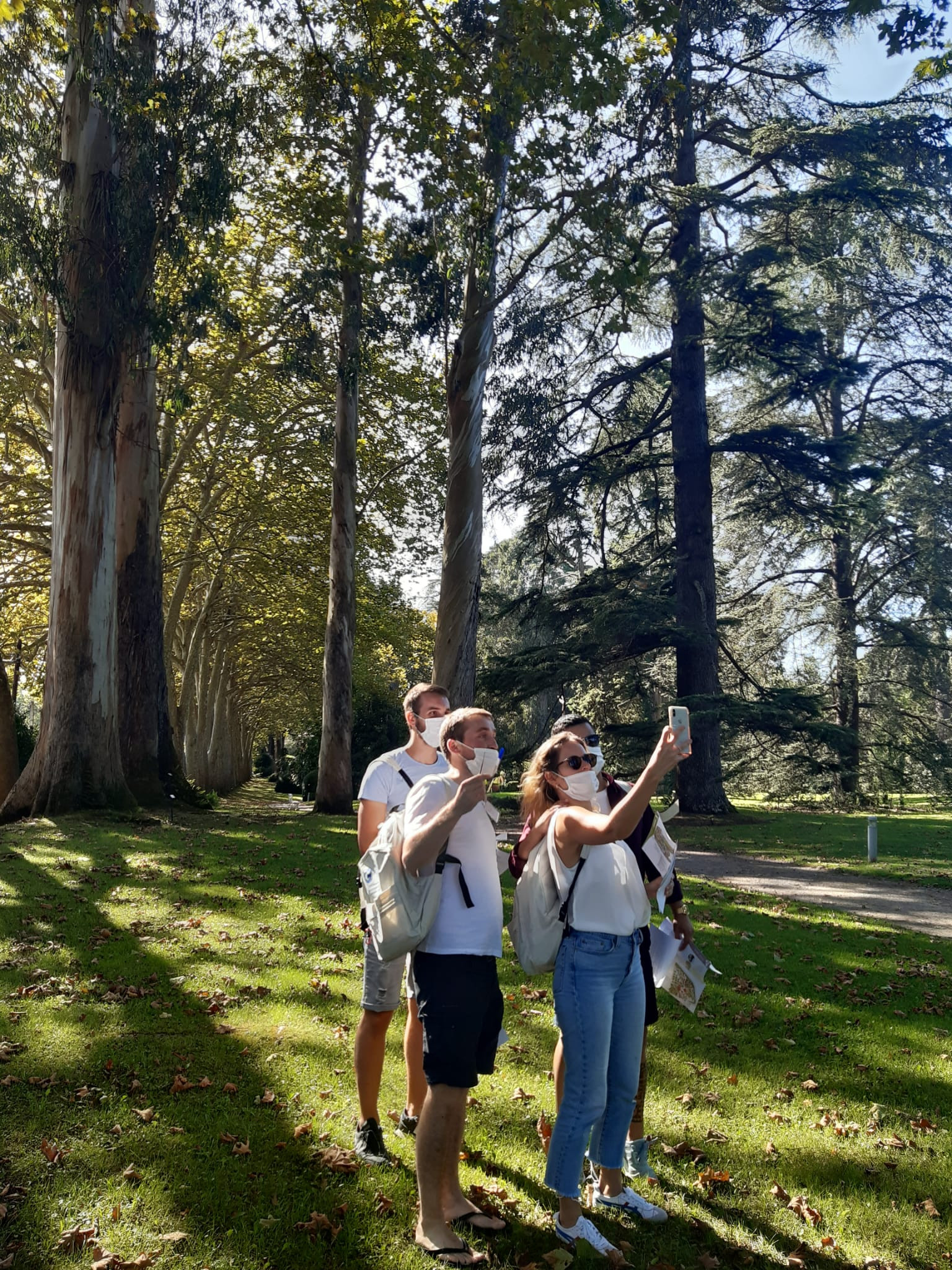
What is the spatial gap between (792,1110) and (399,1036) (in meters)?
2.44

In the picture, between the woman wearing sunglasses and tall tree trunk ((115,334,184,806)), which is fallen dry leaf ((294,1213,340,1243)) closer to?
the woman wearing sunglasses

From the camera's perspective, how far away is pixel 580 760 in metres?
3.78

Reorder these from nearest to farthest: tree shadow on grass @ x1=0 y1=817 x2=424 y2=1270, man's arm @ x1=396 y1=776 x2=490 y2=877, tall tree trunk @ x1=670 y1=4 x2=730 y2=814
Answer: man's arm @ x1=396 y1=776 x2=490 y2=877 < tree shadow on grass @ x1=0 y1=817 x2=424 y2=1270 < tall tree trunk @ x1=670 y1=4 x2=730 y2=814

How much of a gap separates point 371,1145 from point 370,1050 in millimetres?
451

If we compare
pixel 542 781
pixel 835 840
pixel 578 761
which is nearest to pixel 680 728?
pixel 578 761

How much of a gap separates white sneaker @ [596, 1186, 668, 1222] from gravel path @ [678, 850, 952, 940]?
7095mm

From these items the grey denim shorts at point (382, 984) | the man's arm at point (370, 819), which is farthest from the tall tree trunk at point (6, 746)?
the grey denim shorts at point (382, 984)

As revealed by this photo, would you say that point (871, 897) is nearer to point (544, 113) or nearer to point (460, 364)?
point (460, 364)

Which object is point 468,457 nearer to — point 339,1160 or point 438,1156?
point 339,1160

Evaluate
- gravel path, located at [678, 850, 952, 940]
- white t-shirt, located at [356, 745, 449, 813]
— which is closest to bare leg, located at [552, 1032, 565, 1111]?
white t-shirt, located at [356, 745, 449, 813]

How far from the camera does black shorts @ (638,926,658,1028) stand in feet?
13.5

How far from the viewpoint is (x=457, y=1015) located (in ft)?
11.2

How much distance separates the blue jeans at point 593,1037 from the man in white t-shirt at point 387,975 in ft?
2.27

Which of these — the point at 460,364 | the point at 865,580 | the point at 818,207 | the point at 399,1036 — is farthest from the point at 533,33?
the point at 865,580
